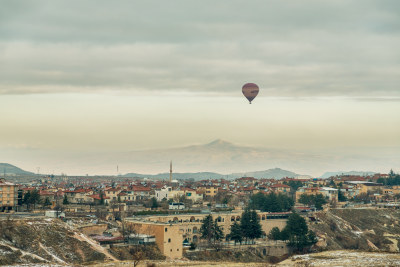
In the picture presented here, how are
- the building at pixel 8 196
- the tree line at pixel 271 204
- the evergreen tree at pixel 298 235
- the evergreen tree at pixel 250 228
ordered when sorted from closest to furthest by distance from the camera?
the evergreen tree at pixel 250 228 < the building at pixel 8 196 < the evergreen tree at pixel 298 235 < the tree line at pixel 271 204

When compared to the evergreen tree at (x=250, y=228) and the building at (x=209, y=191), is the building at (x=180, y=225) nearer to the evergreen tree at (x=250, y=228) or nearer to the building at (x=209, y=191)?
the evergreen tree at (x=250, y=228)

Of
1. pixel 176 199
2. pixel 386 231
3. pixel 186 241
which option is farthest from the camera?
pixel 176 199

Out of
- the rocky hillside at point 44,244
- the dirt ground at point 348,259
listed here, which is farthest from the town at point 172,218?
the dirt ground at point 348,259

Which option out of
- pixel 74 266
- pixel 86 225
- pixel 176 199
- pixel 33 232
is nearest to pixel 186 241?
pixel 86 225

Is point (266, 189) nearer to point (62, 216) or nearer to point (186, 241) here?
point (186, 241)

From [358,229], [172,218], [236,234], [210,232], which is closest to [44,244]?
[210,232]

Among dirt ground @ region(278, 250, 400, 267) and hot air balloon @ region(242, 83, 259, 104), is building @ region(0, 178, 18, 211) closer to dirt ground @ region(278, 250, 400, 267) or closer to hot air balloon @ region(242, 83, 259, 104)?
dirt ground @ region(278, 250, 400, 267)
